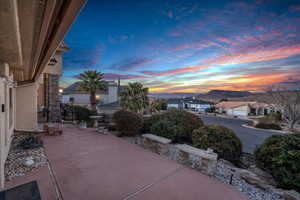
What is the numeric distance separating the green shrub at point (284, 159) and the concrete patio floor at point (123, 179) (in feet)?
5.05

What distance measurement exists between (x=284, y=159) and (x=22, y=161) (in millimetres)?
6526

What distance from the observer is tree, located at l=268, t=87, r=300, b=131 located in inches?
637

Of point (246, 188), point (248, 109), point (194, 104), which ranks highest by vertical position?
point (194, 104)

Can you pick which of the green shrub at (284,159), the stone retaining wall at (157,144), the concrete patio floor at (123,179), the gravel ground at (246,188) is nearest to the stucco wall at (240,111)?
the green shrub at (284,159)

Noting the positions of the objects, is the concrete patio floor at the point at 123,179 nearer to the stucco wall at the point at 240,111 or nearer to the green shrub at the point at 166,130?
the green shrub at the point at 166,130

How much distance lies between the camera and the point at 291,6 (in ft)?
21.4

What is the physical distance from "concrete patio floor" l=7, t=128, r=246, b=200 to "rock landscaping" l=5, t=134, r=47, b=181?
0.22 m

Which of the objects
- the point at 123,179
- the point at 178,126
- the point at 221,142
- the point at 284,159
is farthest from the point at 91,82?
the point at 284,159

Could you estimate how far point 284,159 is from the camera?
3230mm

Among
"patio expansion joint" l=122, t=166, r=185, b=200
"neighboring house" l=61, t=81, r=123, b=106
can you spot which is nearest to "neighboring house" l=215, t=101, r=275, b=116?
"neighboring house" l=61, t=81, r=123, b=106

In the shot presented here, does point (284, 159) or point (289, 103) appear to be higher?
point (289, 103)

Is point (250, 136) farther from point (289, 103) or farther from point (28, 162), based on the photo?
point (28, 162)

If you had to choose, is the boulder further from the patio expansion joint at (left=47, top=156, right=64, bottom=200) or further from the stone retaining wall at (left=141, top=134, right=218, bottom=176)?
the stone retaining wall at (left=141, top=134, right=218, bottom=176)

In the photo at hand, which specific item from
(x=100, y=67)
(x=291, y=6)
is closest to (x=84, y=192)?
(x=291, y=6)
